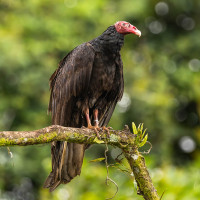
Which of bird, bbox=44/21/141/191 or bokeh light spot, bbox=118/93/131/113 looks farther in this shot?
bokeh light spot, bbox=118/93/131/113

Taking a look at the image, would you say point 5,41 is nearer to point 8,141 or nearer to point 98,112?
point 98,112

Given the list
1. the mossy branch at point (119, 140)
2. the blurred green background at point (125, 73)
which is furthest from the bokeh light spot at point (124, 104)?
the mossy branch at point (119, 140)

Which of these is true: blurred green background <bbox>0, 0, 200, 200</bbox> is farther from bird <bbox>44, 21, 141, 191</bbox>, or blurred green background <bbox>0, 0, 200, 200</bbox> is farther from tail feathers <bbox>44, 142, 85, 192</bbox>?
tail feathers <bbox>44, 142, 85, 192</bbox>

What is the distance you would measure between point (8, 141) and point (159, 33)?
14411 mm

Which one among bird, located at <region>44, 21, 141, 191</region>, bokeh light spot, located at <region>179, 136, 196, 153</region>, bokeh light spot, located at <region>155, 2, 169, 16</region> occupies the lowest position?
bird, located at <region>44, 21, 141, 191</region>

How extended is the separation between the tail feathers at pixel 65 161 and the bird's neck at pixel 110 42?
1042 millimetres

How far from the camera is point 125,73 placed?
46.2ft

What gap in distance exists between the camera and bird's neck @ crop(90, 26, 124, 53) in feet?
18.9

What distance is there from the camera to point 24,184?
539 inches

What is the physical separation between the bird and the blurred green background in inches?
195

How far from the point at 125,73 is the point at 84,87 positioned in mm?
8500

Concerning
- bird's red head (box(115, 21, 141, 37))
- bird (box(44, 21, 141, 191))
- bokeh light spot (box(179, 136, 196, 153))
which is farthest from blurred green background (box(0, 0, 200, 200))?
bird's red head (box(115, 21, 141, 37))

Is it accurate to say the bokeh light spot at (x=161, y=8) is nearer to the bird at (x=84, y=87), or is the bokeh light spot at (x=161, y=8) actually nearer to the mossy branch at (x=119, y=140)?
the bird at (x=84, y=87)

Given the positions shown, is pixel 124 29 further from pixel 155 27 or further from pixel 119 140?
pixel 155 27
